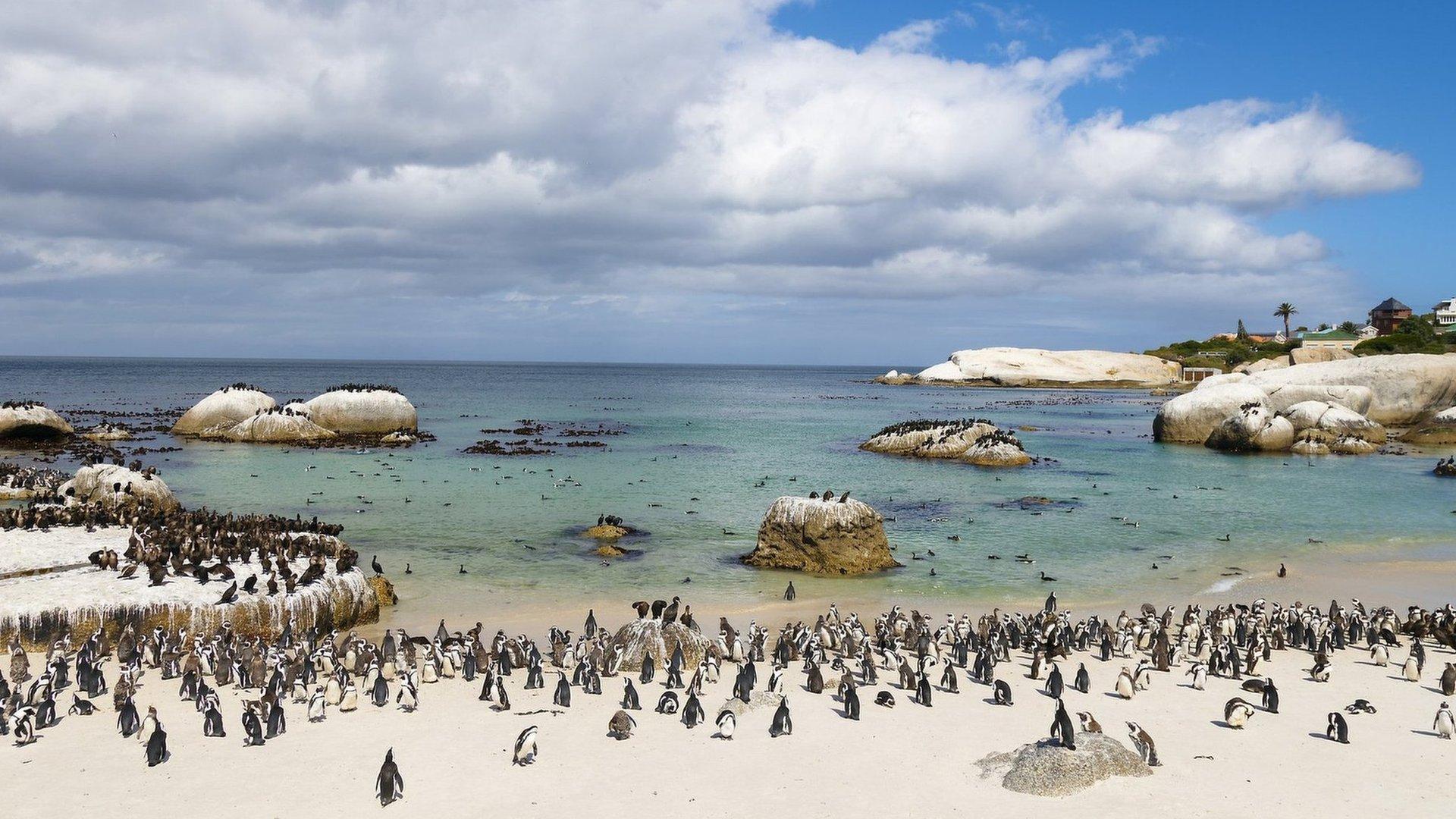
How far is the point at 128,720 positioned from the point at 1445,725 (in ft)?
59.7

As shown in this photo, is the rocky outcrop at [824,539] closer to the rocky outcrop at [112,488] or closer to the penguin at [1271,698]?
the penguin at [1271,698]

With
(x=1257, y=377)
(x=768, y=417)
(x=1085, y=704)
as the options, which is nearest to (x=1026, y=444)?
(x=1257, y=377)

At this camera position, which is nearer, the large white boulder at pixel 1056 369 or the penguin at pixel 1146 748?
the penguin at pixel 1146 748

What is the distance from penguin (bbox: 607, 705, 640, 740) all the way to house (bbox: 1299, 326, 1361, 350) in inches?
4540

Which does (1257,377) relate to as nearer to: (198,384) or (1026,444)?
(1026,444)

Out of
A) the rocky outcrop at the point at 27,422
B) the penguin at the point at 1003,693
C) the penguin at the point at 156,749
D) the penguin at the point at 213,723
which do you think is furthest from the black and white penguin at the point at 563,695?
the rocky outcrop at the point at 27,422

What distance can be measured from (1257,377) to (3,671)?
71.3m

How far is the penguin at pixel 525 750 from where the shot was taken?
39.2ft

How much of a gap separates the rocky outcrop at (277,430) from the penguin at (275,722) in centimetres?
4429

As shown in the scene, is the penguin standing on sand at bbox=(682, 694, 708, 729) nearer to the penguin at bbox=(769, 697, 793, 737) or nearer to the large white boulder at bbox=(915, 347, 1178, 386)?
the penguin at bbox=(769, 697, 793, 737)

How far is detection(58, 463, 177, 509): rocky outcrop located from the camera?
29125 millimetres

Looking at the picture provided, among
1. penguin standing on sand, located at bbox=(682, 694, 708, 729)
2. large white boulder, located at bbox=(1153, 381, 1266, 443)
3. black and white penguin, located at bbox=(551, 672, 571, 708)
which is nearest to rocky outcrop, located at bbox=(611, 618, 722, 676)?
black and white penguin, located at bbox=(551, 672, 571, 708)

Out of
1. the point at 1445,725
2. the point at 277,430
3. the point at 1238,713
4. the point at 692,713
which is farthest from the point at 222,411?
the point at 1445,725

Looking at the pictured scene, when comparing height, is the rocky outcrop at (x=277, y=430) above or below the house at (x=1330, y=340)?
below
